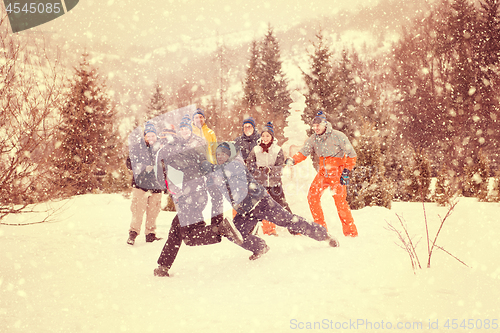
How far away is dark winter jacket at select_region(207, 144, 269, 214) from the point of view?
4449 mm

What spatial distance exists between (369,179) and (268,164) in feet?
15.1

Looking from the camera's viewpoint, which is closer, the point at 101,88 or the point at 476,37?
the point at 101,88

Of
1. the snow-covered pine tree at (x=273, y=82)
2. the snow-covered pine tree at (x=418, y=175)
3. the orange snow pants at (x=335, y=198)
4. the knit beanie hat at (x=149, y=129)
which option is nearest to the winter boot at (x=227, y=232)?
the orange snow pants at (x=335, y=198)

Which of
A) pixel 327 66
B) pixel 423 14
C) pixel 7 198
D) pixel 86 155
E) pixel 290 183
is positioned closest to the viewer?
pixel 7 198

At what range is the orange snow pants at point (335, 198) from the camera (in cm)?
576

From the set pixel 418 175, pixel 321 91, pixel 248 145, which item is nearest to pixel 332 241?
pixel 248 145

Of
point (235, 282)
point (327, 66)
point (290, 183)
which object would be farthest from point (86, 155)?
point (327, 66)

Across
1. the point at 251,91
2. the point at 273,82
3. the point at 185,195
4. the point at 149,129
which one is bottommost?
the point at 185,195

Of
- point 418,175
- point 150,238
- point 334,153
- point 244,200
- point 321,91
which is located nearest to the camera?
point 244,200

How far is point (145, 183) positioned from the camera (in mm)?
6094

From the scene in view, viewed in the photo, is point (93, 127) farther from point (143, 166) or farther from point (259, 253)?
point (259, 253)

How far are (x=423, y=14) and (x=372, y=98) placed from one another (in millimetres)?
10255

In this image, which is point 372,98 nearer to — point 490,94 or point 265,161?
point 490,94

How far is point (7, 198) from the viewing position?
471 cm
